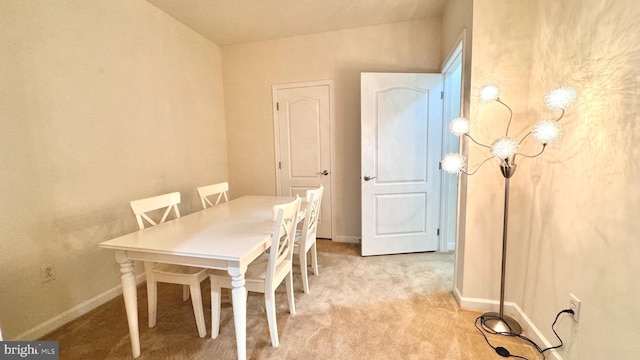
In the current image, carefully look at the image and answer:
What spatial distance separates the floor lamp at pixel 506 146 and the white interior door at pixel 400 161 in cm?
102

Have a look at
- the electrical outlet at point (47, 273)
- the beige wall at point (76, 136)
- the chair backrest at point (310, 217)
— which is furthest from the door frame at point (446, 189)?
the electrical outlet at point (47, 273)

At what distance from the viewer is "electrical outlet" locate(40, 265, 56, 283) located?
5.60 feet

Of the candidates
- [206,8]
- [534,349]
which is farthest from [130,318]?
[206,8]

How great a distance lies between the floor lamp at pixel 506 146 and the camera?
122 centimetres

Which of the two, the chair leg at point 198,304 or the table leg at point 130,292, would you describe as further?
the chair leg at point 198,304

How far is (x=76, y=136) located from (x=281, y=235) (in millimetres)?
1748

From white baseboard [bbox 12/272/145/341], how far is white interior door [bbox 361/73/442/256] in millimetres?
2365

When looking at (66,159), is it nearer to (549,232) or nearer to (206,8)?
(206,8)

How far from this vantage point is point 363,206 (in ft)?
9.41

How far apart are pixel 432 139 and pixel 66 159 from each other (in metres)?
3.22

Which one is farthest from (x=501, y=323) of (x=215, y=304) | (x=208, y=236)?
(x=208, y=236)

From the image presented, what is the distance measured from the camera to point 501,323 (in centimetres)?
168

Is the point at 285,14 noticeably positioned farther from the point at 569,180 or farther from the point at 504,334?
the point at 504,334

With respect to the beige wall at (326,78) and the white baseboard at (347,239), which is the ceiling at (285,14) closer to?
the beige wall at (326,78)
